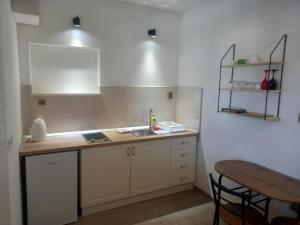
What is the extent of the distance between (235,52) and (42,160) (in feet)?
8.07

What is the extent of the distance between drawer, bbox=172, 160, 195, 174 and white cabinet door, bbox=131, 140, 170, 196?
119 millimetres

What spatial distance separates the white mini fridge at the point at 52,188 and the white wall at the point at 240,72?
181 centimetres

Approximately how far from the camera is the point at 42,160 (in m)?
2.24

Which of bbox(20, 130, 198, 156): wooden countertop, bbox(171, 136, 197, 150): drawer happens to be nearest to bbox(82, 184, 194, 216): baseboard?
bbox(171, 136, 197, 150): drawer

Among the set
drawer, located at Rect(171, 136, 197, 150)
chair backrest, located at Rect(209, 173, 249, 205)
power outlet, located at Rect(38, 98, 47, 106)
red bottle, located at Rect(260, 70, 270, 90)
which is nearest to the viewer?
chair backrest, located at Rect(209, 173, 249, 205)

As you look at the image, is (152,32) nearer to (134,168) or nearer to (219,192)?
(134,168)

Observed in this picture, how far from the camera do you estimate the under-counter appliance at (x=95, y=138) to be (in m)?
2.58

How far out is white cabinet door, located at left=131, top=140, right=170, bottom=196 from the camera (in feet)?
9.16

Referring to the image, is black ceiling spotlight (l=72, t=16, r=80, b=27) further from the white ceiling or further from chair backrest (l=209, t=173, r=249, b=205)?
chair backrest (l=209, t=173, r=249, b=205)

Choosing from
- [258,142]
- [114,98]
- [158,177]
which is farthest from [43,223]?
[258,142]

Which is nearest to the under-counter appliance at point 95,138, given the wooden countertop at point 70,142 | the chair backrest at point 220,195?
the wooden countertop at point 70,142

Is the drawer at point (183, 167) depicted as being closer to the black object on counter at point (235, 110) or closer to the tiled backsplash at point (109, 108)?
the tiled backsplash at point (109, 108)

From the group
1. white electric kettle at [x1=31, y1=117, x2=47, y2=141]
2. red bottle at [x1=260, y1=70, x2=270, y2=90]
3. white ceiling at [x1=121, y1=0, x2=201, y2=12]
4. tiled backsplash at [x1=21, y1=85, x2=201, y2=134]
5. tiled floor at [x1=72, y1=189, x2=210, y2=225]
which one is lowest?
tiled floor at [x1=72, y1=189, x2=210, y2=225]

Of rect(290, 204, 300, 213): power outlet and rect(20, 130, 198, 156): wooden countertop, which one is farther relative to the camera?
rect(20, 130, 198, 156): wooden countertop
